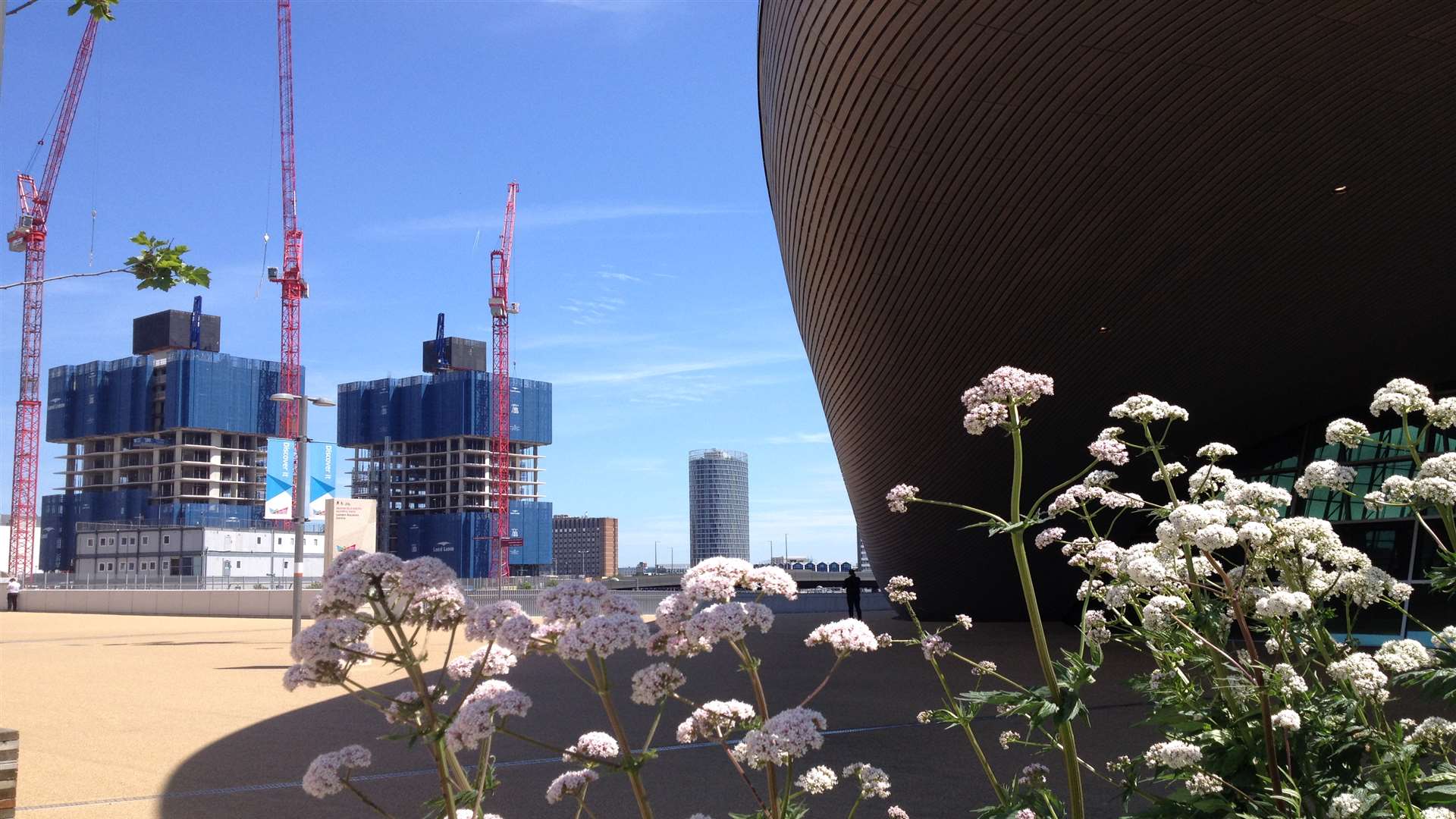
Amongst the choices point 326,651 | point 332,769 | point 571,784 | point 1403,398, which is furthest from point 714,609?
point 1403,398

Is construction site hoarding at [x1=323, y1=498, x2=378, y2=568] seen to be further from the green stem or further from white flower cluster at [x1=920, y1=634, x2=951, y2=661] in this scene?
the green stem

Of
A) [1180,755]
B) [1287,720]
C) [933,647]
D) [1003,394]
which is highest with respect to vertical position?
[1003,394]

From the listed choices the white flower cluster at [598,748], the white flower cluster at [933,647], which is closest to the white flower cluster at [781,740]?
the white flower cluster at [598,748]

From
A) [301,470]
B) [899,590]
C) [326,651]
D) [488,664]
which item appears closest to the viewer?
[326,651]

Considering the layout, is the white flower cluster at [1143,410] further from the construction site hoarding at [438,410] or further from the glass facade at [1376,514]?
the construction site hoarding at [438,410]

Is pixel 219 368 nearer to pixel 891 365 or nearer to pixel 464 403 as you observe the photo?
pixel 464 403

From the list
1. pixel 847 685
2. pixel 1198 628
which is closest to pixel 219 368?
pixel 847 685

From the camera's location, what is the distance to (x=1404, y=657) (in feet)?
11.4

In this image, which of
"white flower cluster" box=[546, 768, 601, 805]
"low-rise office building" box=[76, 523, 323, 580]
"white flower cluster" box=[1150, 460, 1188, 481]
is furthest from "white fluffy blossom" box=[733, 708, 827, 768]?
"low-rise office building" box=[76, 523, 323, 580]

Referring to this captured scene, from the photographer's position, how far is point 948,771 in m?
8.71

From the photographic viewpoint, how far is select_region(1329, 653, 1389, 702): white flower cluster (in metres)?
3.25

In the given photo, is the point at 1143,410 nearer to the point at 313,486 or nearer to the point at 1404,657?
the point at 1404,657

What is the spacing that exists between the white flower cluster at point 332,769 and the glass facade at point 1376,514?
1815cm

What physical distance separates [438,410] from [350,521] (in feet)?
448
